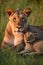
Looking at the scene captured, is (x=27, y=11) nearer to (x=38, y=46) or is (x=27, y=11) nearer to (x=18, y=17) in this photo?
(x=18, y=17)

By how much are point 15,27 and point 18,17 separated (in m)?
0.09

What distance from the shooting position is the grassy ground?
1.93m

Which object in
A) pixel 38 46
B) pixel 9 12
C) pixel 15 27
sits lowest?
pixel 38 46

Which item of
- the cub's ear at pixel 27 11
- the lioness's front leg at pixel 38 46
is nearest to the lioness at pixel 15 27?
the cub's ear at pixel 27 11

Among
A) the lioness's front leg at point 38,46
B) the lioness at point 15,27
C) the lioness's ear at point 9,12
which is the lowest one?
the lioness's front leg at point 38,46

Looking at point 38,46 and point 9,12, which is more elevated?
point 9,12

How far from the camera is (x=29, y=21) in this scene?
200 cm

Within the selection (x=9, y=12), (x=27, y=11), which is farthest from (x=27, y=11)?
(x=9, y=12)

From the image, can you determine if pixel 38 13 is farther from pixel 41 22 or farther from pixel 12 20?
pixel 12 20

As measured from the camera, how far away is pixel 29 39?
77.3 inches

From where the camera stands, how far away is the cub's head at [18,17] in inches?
78.0

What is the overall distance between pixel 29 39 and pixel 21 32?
0.29ft

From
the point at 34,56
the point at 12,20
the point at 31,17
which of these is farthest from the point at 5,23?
the point at 34,56

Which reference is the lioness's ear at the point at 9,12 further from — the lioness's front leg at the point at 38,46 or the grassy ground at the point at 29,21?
the lioness's front leg at the point at 38,46
